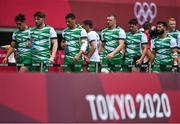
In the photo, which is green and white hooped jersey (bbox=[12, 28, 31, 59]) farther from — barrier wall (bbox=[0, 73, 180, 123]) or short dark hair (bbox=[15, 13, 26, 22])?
barrier wall (bbox=[0, 73, 180, 123])

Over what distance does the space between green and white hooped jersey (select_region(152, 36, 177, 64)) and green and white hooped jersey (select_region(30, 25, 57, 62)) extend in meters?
2.86

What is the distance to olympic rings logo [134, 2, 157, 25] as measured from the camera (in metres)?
25.4

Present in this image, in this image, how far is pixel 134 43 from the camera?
16.0m

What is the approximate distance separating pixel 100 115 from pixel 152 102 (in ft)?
Answer: 4.49

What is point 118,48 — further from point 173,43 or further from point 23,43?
point 23,43

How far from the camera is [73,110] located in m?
10.7

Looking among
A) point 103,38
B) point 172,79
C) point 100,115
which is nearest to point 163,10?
point 103,38

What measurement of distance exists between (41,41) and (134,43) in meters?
2.65

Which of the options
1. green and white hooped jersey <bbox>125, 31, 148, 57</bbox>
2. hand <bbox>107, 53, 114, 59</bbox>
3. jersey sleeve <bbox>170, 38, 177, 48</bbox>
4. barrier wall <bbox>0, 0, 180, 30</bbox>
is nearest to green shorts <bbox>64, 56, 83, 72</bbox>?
hand <bbox>107, 53, 114, 59</bbox>

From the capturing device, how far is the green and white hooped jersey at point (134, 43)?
628 inches

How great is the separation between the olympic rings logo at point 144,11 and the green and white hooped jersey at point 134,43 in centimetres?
926

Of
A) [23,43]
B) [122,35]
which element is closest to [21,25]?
[23,43]

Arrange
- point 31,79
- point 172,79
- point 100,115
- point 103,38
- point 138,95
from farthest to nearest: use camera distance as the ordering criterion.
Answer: point 103,38
point 172,79
point 138,95
point 100,115
point 31,79

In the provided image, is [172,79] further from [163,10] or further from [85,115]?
[163,10]
